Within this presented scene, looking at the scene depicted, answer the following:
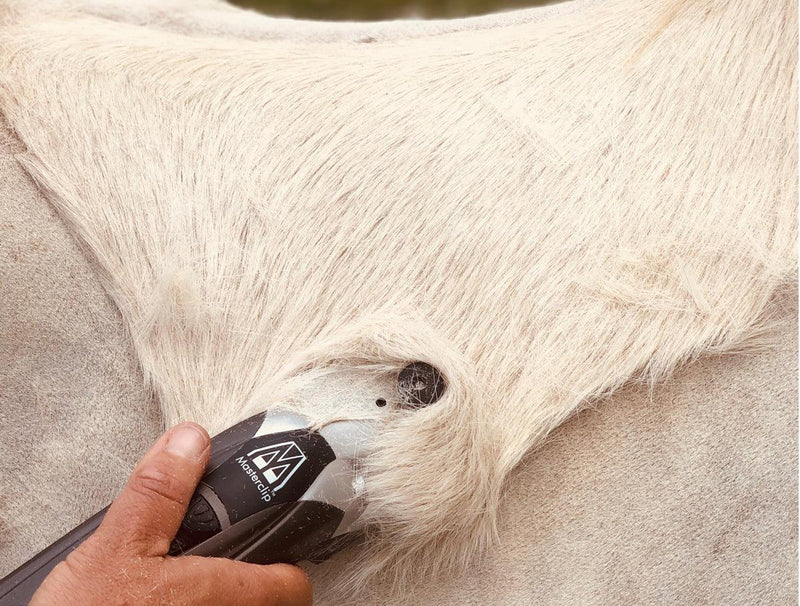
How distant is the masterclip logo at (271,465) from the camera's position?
0.57 metres

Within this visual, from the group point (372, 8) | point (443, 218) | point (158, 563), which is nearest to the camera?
point (158, 563)

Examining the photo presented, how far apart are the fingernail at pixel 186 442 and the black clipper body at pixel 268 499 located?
0.02 m

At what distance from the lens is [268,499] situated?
563 millimetres

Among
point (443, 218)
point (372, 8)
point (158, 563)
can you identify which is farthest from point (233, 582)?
point (372, 8)

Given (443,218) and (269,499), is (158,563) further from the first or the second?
(443,218)

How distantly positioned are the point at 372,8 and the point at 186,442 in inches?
51.4

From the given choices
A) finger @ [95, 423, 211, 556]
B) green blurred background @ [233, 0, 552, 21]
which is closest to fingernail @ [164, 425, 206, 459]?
finger @ [95, 423, 211, 556]

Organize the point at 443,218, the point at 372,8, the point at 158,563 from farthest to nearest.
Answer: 1. the point at 372,8
2. the point at 443,218
3. the point at 158,563

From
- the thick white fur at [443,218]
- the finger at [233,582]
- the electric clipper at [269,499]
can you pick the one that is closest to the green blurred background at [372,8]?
the thick white fur at [443,218]

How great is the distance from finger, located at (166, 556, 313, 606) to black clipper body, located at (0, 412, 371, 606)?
0.02 m

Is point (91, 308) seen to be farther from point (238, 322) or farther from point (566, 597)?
point (566, 597)

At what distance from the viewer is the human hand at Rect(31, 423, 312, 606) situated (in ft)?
1.69

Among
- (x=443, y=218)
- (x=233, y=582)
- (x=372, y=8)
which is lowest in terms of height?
(x=233, y=582)

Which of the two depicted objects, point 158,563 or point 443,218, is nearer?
point 158,563
